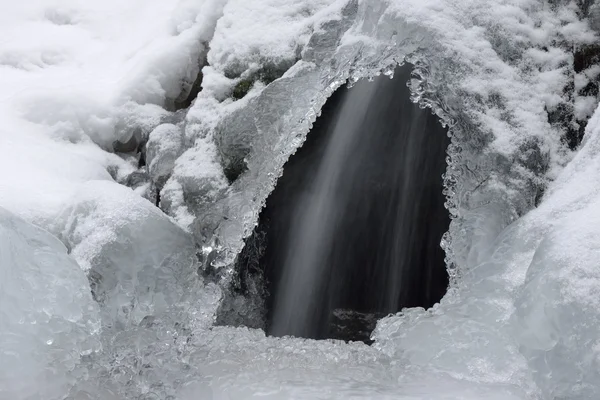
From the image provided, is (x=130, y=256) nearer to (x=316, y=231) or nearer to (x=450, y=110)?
(x=316, y=231)

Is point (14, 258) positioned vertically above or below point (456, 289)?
below

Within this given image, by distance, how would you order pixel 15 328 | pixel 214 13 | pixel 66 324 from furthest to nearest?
pixel 214 13 → pixel 66 324 → pixel 15 328

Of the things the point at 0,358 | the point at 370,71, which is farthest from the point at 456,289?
the point at 0,358

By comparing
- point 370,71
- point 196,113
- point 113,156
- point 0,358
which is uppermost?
point 370,71

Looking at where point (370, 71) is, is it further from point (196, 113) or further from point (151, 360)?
point (151, 360)

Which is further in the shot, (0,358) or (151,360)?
(151,360)

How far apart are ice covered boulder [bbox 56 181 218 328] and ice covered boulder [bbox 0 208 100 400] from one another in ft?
1.07

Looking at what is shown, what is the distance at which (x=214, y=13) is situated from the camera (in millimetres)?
5555

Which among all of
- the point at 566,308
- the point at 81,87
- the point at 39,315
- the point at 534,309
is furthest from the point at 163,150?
the point at 566,308

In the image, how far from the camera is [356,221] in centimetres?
485

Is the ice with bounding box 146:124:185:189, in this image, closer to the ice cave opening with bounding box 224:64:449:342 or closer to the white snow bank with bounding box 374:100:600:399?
the ice cave opening with bounding box 224:64:449:342

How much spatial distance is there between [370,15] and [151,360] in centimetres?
237

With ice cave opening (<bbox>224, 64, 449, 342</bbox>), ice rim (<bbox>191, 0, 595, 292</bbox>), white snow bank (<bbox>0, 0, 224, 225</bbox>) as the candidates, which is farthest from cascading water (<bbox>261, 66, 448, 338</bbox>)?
white snow bank (<bbox>0, 0, 224, 225</bbox>)

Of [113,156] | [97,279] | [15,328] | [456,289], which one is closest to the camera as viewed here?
[15,328]
